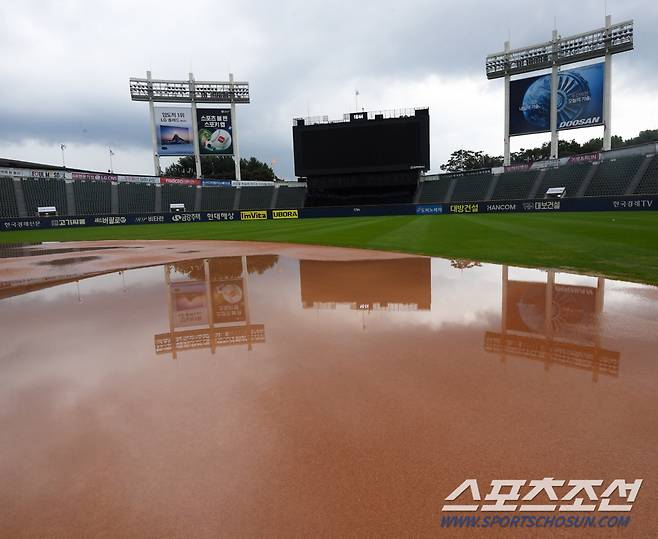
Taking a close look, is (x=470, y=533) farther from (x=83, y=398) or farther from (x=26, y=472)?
(x=83, y=398)

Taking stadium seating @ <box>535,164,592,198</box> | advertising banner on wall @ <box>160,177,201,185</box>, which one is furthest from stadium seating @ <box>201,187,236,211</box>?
stadium seating @ <box>535,164,592,198</box>

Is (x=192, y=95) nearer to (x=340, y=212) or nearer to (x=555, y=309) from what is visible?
(x=340, y=212)

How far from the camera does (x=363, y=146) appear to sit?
42844 mm

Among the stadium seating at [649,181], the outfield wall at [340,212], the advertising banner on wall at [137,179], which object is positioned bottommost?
the outfield wall at [340,212]

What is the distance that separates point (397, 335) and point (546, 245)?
9.74 m

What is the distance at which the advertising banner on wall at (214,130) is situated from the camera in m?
49.8

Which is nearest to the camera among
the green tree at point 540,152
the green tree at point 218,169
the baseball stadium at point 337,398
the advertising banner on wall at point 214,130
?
the baseball stadium at point 337,398

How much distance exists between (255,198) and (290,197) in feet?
15.8

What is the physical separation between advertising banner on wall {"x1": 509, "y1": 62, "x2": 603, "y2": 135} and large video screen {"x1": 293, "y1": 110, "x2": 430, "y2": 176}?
11.0 metres

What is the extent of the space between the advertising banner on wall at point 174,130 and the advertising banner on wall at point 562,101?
1539 inches

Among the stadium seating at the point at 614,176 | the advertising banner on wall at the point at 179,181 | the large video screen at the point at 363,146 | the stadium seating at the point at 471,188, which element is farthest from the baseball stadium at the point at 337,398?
the advertising banner on wall at the point at 179,181

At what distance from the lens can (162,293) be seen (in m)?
7.59

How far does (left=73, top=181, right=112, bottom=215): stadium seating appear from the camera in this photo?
144 feet

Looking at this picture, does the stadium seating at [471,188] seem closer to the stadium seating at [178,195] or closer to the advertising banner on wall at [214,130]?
the advertising banner on wall at [214,130]
